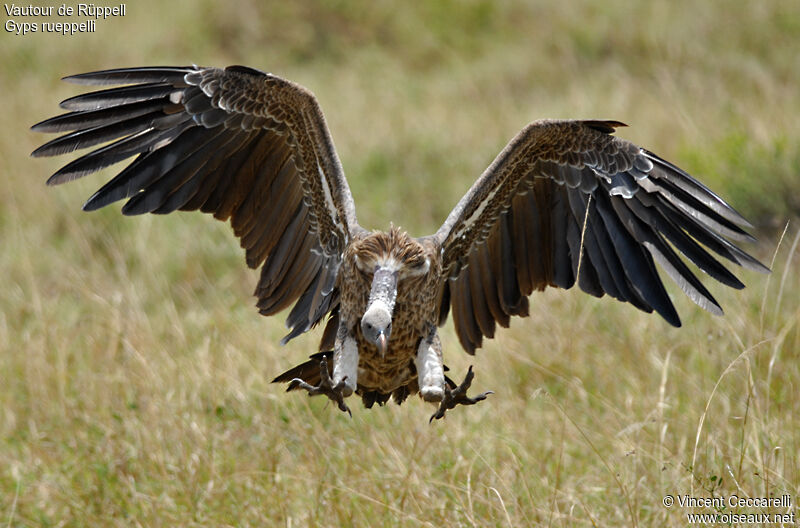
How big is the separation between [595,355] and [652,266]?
4.43 feet

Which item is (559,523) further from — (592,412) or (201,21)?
(201,21)

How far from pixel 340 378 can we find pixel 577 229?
148cm

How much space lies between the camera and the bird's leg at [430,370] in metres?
4.11

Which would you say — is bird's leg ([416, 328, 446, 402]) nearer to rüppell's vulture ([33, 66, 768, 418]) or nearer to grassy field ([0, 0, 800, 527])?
rüppell's vulture ([33, 66, 768, 418])

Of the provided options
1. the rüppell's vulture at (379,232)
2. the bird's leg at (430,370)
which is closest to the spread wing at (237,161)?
the rüppell's vulture at (379,232)

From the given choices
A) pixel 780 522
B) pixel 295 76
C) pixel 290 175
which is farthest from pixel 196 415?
pixel 295 76

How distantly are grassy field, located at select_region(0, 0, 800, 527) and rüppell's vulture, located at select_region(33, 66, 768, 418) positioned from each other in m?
0.46

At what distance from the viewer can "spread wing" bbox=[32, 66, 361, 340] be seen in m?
4.36

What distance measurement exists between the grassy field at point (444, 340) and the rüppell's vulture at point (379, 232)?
0.46m

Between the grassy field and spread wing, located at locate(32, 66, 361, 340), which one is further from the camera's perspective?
the grassy field

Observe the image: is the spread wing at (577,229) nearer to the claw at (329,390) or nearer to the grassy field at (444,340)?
the grassy field at (444,340)

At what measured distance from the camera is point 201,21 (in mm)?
12953

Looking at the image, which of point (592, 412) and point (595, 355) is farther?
point (595, 355)

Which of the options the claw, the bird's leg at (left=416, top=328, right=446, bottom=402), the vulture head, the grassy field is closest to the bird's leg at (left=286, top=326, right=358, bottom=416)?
the claw
